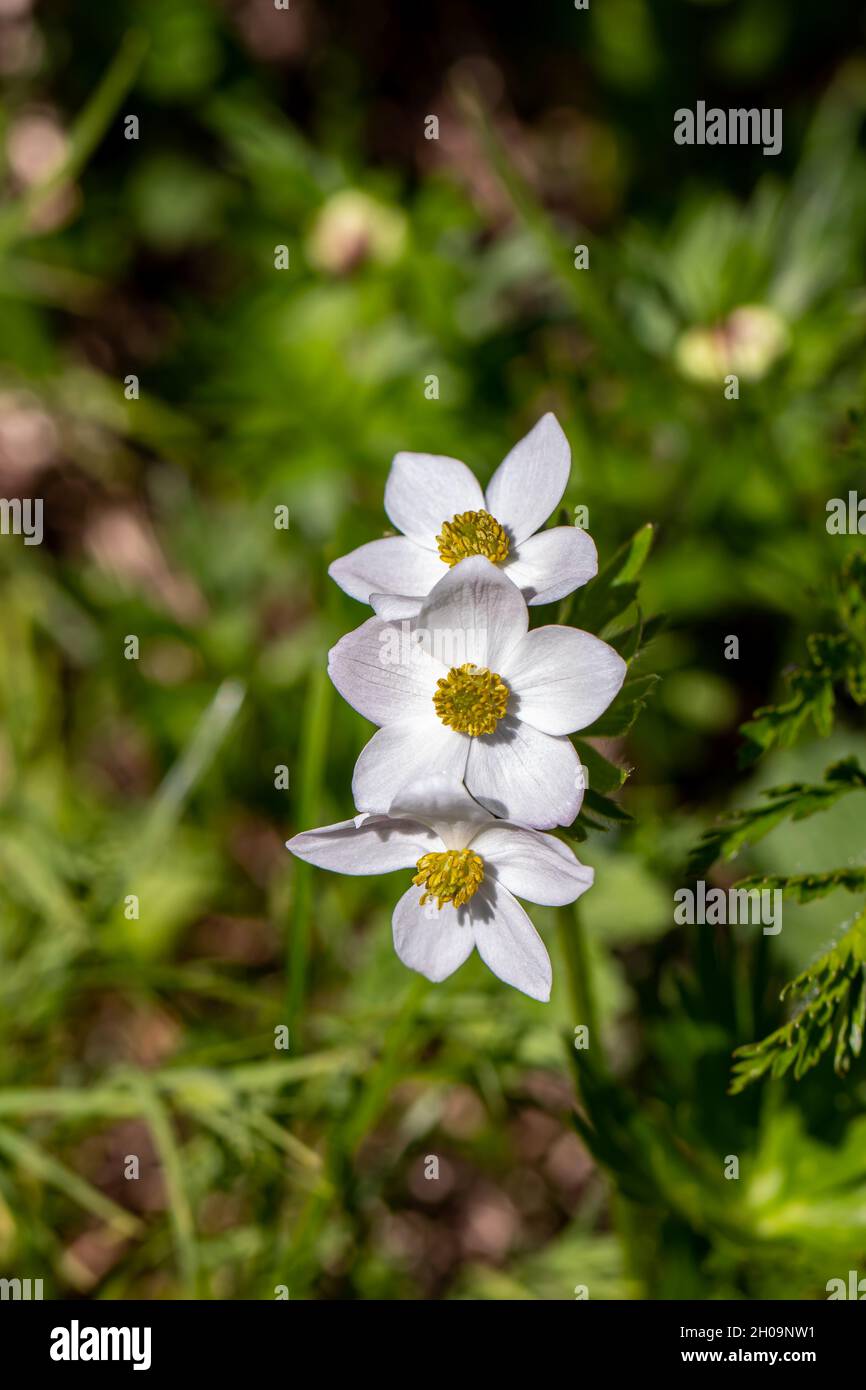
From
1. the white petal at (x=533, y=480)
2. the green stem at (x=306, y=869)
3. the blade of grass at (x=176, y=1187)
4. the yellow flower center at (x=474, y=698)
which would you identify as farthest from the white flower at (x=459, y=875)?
the blade of grass at (x=176, y=1187)

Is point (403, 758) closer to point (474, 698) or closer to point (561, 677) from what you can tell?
point (474, 698)

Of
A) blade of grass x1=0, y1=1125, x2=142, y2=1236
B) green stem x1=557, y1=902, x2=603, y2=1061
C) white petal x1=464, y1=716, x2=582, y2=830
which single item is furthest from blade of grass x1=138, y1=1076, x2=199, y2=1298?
white petal x1=464, y1=716, x2=582, y2=830

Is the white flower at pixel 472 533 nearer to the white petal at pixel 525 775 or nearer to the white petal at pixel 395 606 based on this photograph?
the white petal at pixel 395 606

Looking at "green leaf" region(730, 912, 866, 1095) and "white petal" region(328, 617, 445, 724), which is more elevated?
"white petal" region(328, 617, 445, 724)

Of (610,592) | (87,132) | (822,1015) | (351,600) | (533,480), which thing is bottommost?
(822,1015)

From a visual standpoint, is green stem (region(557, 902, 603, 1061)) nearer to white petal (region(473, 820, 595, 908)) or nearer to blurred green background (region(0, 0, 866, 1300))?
blurred green background (region(0, 0, 866, 1300))

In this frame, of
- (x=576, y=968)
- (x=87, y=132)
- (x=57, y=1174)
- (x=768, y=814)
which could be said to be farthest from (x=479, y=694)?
(x=87, y=132)
